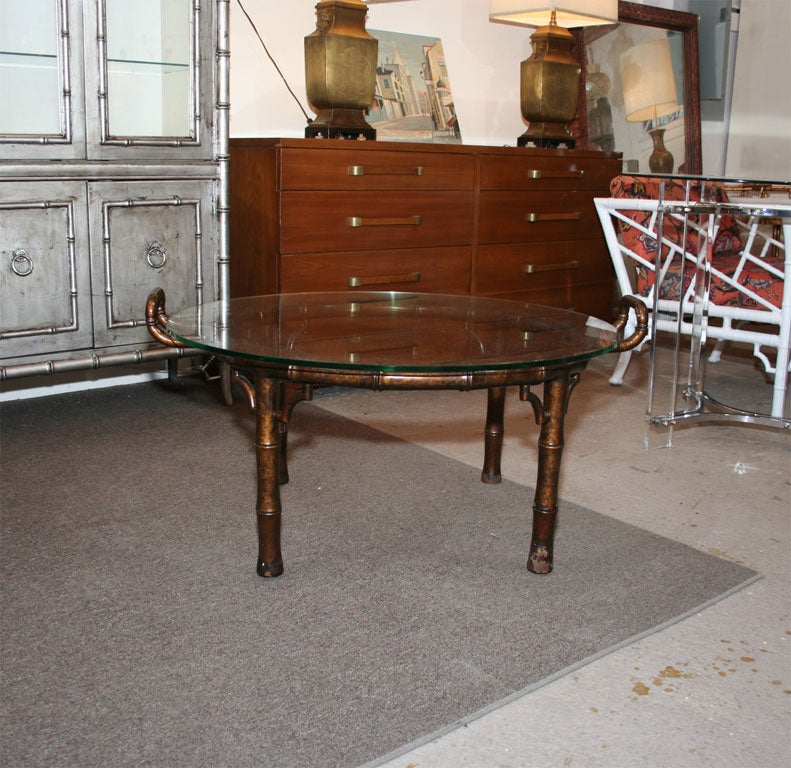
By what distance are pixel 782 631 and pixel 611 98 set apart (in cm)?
361

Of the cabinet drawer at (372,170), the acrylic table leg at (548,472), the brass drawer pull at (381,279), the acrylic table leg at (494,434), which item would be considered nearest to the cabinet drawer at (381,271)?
the brass drawer pull at (381,279)

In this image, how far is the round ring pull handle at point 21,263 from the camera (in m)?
2.83

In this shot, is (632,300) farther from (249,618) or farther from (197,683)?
(197,683)

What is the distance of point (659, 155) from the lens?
499 centimetres

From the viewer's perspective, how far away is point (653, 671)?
1705 mm

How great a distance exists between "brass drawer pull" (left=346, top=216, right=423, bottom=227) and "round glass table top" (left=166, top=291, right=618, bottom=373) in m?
0.89

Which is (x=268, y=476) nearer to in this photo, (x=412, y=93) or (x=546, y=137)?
(x=412, y=93)

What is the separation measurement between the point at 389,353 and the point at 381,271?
69.2 inches

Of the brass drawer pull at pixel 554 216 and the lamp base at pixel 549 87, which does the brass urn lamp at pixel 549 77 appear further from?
the brass drawer pull at pixel 554 216

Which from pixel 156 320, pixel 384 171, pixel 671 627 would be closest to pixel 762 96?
pixel 384 171

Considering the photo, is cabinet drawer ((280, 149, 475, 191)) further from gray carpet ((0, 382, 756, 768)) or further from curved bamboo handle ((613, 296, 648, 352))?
curved bamboo handle ((613, 296, 648, 352))

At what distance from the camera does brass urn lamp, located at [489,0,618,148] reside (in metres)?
4.08

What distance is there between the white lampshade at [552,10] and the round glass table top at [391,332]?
179cm

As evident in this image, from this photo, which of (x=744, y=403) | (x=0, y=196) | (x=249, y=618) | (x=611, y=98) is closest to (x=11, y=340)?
(x=0, y=196)
